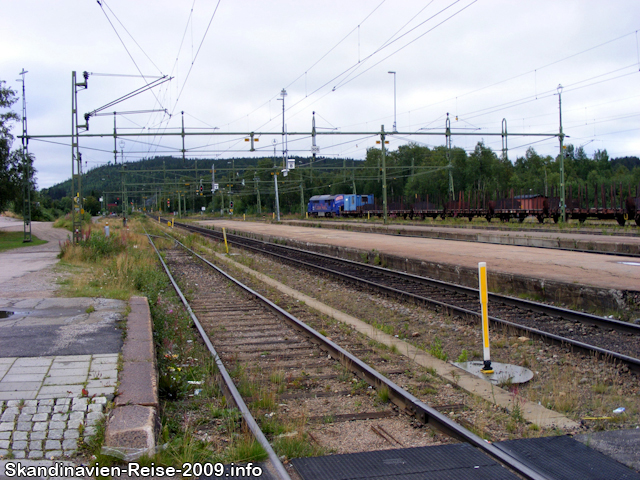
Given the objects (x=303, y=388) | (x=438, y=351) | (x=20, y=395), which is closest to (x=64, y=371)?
(x=20, y=395)

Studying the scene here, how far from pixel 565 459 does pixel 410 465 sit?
1.18 meters

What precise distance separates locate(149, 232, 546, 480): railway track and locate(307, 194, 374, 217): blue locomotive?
6191 centimetres

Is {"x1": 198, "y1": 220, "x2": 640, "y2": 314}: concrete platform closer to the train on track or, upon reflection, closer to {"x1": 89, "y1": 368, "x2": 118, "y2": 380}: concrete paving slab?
{"x1": 89, "y1": 368, "x2": 118, "y2": 380}: concrete paving slab

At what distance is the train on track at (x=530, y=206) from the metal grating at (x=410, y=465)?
32.2 metres

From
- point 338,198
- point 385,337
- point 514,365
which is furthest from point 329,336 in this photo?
point 338,198

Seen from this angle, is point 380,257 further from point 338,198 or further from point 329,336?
point 338,198

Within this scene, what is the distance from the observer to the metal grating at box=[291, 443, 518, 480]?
386cm

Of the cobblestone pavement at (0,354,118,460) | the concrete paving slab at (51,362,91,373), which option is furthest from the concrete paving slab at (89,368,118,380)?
the concrete paving slab at (51,362,91,373)

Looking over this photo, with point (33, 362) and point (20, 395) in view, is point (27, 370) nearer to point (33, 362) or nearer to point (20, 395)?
point (33, 362)

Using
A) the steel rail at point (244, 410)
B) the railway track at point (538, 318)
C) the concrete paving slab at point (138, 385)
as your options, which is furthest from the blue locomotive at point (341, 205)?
the concrete paving slab at point (138, 385)

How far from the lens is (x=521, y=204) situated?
4338 centimetres

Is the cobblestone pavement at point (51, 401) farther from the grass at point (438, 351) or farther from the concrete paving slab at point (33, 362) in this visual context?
the grass at point (438, 351)

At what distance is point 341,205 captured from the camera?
258 feet

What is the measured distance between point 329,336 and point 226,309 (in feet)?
11.5
